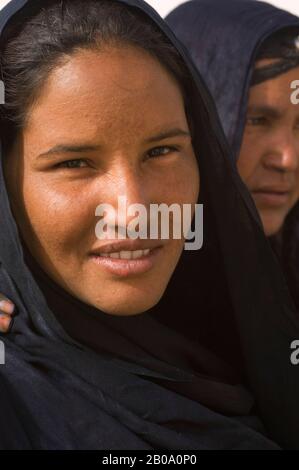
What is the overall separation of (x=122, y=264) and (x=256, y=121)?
1017 mm

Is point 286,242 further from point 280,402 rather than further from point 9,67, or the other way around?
point 9,67

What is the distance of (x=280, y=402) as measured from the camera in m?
→ 1.64

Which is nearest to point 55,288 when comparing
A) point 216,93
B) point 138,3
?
point 138,3

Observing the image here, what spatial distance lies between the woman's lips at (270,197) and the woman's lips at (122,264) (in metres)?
0.98

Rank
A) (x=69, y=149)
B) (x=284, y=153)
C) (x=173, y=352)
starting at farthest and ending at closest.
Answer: (x=284, y=153), (x=173, y=352), (x=69, y=149)

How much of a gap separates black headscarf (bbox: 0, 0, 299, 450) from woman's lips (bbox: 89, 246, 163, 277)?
137 mm

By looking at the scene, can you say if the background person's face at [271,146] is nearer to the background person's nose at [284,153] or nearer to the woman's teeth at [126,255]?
the background person's nose at [284,153]

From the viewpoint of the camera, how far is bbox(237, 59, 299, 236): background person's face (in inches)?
83.2

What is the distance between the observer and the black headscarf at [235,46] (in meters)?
2.12

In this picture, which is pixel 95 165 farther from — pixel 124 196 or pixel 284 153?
pixel 284 153

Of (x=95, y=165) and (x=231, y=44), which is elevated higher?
(x=231, y=44)

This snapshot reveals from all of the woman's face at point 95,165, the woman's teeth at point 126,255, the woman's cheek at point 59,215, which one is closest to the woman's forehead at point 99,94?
the woman's face at point 95,165

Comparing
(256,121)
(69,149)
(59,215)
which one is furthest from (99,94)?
(256,121)

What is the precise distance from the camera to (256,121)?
7.10 feet
